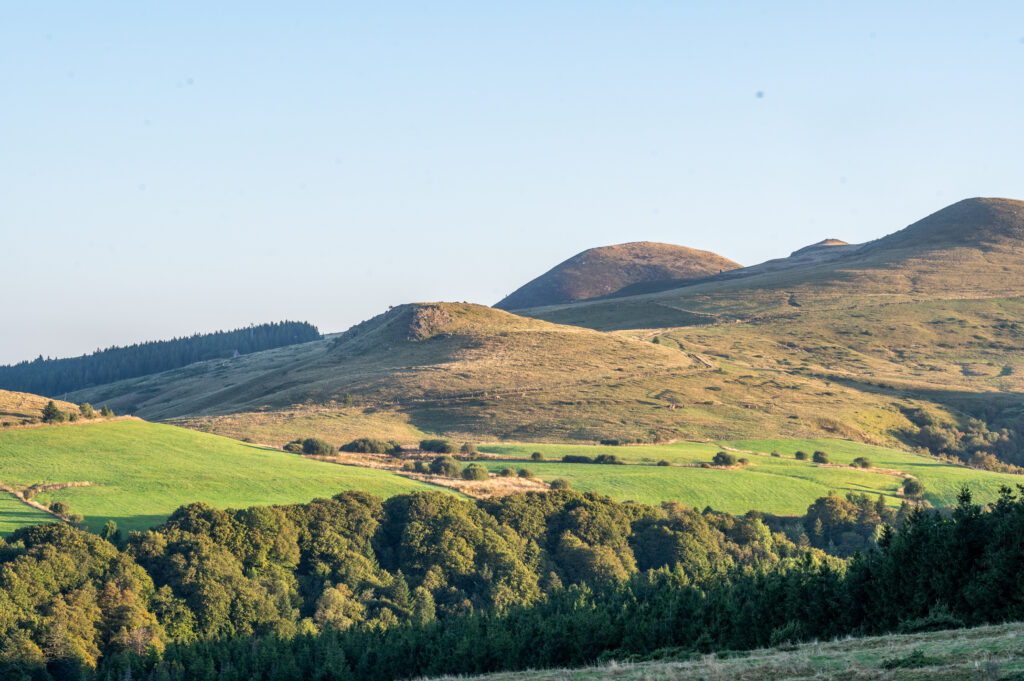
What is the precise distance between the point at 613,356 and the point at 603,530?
317ft

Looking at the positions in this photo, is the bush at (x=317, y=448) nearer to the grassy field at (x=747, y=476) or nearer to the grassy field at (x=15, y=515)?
the grassy field at (x=747, y=476)

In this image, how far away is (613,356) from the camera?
602 ft

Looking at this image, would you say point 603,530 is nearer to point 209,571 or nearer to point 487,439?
point 209,571

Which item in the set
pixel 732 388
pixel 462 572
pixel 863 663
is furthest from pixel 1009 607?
pixel 732 388

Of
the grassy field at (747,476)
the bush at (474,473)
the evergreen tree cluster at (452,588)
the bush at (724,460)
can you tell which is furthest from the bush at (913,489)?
the bush at (474,473)

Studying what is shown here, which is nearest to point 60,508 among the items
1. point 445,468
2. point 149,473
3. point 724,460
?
point 149,473

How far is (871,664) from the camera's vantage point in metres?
25.6

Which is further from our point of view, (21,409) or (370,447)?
(370,447)

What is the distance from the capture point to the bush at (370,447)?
119 meters

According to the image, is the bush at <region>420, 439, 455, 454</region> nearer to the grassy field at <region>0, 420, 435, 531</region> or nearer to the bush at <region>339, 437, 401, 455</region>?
the bush at <region>339, 437, 401, 455</region>

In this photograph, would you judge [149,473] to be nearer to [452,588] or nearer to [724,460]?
[452,588]

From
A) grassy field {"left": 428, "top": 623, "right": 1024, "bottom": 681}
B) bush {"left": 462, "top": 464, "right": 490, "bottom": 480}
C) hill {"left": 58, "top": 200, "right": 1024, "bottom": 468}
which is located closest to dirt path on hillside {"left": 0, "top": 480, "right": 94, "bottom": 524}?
bush {"left": 462, "top": 464, "right": 490, "bottom": 480}

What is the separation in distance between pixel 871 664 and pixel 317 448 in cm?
9327

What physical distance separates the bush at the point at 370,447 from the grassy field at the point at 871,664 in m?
86.0
